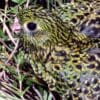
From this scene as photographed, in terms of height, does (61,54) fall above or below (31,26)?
below

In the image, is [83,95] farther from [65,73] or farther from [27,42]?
[27,42]

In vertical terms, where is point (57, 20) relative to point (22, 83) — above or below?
above

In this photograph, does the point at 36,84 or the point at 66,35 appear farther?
the point at 36,84

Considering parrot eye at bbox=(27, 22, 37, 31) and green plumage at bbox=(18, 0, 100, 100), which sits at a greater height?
parrot eye at bbox=(27, 22, 37, 31)

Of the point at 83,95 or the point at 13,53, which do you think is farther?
the point at 13,53

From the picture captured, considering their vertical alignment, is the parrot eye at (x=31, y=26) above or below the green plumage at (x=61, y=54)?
above

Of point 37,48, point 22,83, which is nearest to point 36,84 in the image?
point 22,83

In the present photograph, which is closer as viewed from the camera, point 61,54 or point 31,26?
point 31,26

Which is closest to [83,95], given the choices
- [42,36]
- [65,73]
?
[65,73]

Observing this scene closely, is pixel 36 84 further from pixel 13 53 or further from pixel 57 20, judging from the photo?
pixel 57 20
